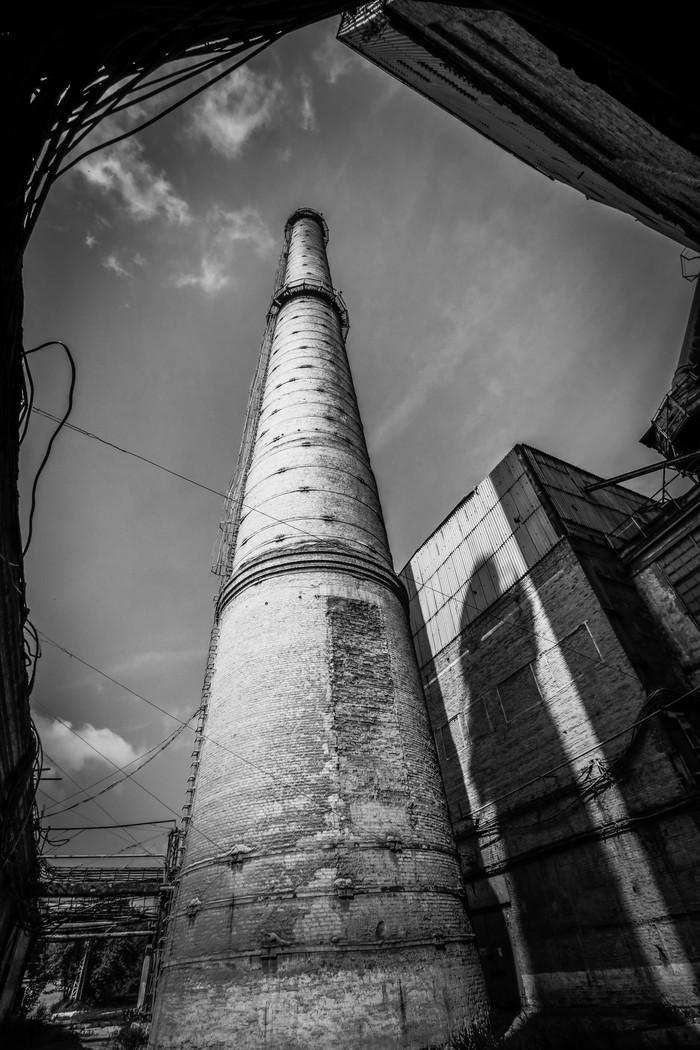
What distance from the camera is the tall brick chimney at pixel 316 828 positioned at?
482 centimetres

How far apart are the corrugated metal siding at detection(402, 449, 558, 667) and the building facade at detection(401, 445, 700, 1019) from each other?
7 cm

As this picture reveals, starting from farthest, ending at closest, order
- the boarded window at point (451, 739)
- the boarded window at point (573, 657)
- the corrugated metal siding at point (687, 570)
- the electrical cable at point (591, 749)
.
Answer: the boarded window at point (451, 739), the corrugated metal siding at point (687, 570), the boarded window at point (573, 657), the electrical cable at point (591, 749)

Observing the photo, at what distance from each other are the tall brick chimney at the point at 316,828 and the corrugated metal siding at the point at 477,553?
685 centimetres

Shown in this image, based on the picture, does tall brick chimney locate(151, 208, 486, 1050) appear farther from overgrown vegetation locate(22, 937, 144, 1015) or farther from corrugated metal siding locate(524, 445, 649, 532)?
overgrown vegetation locate(22, 937, 144, 1015)

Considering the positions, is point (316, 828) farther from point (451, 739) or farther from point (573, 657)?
point (451, 739)

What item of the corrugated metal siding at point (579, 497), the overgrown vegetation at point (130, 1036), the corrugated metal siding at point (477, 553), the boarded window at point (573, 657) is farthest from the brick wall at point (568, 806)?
the overgrown vegetation at point (130, 1036)

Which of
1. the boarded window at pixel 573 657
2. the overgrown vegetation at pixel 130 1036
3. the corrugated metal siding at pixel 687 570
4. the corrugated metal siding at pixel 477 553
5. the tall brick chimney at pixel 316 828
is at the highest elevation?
the corrugated metal siding at pixel 477 553

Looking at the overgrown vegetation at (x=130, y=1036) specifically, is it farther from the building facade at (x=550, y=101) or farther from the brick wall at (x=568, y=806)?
the building facade at (x=550, y=101)

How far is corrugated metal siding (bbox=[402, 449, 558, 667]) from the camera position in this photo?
48.2 ft

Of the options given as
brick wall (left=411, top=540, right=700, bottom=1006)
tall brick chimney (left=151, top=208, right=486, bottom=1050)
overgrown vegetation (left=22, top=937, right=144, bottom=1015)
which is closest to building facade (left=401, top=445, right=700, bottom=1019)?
brick wall (left=411, top=540, right=700, bottom=1006)

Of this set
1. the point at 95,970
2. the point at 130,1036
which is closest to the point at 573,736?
the point at 130,1036

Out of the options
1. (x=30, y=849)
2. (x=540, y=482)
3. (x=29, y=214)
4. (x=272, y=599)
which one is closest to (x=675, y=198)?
(x=29, y=214)

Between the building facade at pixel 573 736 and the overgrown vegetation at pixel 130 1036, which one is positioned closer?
the building facade at pixel 573 736

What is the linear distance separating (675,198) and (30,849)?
13198mm
